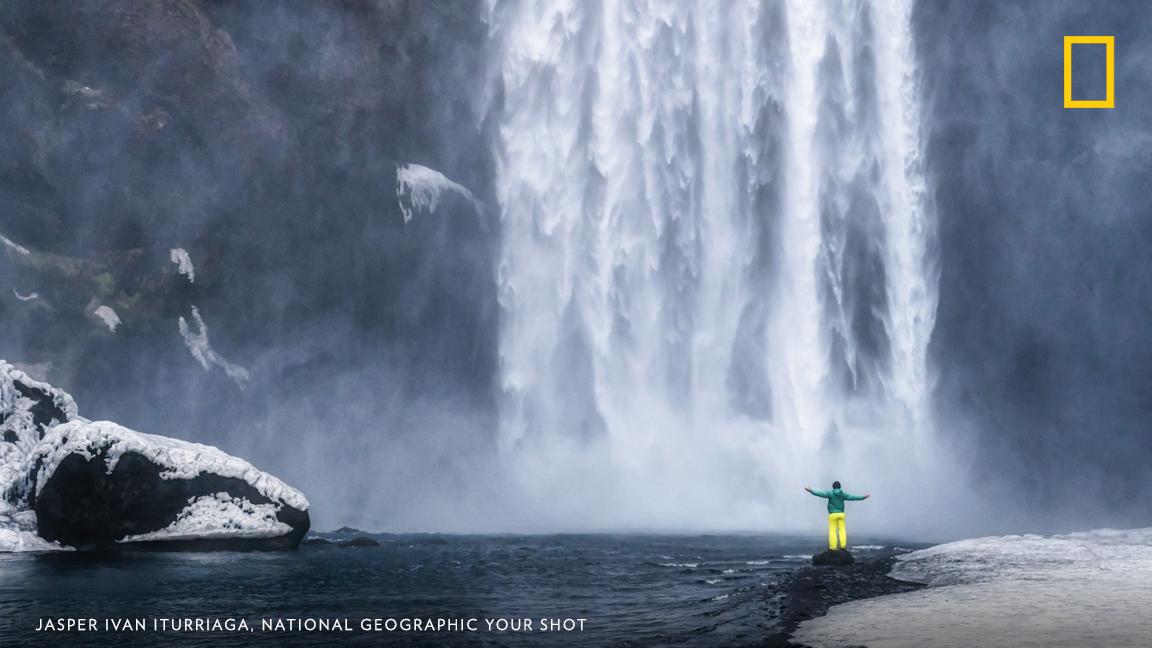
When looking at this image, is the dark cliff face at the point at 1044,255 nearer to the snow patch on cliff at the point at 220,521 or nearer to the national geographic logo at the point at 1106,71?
the national geographic logo at the point at 1106,71

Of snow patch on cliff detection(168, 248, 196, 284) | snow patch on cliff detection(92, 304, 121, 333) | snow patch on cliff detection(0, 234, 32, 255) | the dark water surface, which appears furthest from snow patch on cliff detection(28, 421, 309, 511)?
snow patch on cliff detection(0, 234, 32, 255)

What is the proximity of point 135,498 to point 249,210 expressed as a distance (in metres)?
16.2

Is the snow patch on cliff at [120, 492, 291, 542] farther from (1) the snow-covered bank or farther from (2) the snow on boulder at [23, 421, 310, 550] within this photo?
(1) the snow-covered bank

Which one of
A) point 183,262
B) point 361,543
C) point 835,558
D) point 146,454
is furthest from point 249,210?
point 835,558

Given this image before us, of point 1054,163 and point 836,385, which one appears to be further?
point 1054,163

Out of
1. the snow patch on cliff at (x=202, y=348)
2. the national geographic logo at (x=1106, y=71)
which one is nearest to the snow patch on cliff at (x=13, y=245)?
the snow patch on cliff at (x=202, y=348)

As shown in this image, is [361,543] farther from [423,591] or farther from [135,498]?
[423,591]

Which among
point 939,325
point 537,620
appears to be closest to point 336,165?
point 939,325

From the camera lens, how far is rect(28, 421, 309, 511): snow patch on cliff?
794 inches

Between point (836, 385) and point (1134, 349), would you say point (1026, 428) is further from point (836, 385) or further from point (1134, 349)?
point (836, 385)

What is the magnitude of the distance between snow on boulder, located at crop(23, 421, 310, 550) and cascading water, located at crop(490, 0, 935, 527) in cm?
1217

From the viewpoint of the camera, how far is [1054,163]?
114ft

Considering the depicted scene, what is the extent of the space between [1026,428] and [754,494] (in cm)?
1047

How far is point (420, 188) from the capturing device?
36594 mm
